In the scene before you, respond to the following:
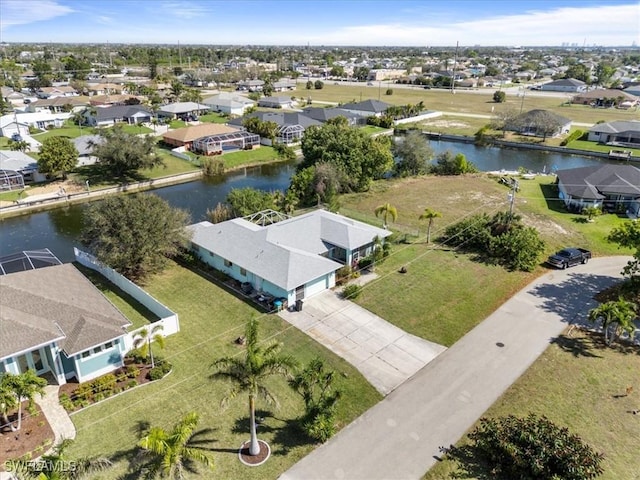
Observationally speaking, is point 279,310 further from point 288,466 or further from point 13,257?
point 13,257

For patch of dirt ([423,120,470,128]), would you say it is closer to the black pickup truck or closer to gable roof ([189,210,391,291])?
the black pickup truck

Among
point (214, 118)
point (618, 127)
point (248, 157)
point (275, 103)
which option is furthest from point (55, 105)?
point (618, 127)

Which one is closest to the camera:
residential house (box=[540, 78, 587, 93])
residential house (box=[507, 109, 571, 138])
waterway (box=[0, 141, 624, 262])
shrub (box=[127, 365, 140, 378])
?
shrub (box=[127, 365, 140, 378])

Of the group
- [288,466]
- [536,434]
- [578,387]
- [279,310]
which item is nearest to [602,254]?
[578,387]

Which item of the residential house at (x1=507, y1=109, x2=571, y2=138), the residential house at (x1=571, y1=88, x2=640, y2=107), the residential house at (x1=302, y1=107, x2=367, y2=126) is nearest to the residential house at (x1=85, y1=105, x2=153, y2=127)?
the residential house at (x1=302, y1=107, x2=367, y2=126)

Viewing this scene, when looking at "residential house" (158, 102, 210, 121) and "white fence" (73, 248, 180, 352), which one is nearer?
"white fence" (73, 248, 180, 352)

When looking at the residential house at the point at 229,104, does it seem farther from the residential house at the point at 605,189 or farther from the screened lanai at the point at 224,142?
the residential house at the point at 605,189
